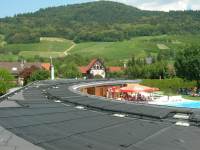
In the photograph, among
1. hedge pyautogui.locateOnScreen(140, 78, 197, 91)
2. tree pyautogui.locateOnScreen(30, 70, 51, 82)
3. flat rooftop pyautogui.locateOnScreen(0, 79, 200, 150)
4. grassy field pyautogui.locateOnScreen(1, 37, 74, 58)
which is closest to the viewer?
flat rooftop pyautogui.locateOnScreen(0, 79, 200, 150)

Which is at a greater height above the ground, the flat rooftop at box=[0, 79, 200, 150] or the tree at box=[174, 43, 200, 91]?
the tree at box=[174, 43, 200, 91]

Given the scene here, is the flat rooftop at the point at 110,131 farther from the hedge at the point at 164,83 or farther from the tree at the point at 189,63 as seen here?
the tree at the point at 189,63

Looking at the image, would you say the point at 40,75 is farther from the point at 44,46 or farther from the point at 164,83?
the point at 44,46

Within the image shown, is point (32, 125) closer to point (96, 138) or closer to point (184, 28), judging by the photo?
point (96, 138)

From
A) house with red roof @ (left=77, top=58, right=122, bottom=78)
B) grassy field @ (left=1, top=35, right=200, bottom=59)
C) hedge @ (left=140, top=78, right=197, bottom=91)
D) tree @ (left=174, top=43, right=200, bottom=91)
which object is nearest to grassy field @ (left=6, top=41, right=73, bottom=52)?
grassy field @ (left=1, top=35, right=200, bottom=59)

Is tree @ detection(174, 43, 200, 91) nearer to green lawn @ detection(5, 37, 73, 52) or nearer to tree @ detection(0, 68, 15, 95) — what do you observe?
tree @ detection(0, 68, 15, 95)

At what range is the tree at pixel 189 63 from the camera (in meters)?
37.3

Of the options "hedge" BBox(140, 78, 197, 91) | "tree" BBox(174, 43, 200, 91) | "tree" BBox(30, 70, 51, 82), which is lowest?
"hedge" BBox(140, 78, 197, 91)

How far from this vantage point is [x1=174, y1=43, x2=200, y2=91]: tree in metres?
37.3

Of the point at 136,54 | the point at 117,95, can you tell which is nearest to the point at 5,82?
the point at 117,95

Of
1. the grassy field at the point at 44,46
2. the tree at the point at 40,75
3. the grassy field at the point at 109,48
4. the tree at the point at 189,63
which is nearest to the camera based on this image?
the tree at the point at 40,75

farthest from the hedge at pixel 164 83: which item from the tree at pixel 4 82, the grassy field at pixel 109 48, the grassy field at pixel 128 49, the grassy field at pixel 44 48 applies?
the grassy field at pixel 44 48

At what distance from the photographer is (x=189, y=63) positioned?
125 feet

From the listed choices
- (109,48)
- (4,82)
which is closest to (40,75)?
(4,82)
